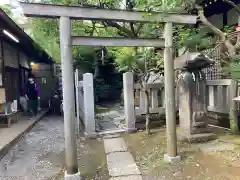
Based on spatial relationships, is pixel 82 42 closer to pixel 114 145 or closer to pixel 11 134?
pixel 114 145

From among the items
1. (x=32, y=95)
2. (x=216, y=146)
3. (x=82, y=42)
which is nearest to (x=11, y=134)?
(x=32, y=95)

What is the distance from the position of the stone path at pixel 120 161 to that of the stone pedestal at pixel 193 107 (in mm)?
1511

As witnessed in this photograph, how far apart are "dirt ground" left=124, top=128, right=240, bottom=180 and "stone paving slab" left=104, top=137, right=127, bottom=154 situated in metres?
0.26

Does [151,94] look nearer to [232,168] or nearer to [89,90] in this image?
[89,90]

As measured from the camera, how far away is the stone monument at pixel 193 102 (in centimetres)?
598

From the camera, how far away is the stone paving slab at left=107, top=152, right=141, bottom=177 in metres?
4.74

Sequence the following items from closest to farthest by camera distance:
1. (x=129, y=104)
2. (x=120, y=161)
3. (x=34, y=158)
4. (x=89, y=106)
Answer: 1. (x=120, y=161)
2. (x=34, y=158)
3. (x=89, y=106)
4. (x=129, y=104)

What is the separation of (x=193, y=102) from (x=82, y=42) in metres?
3.22

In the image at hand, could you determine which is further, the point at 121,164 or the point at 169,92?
the point at 121,164

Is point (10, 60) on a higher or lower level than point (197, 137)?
higher

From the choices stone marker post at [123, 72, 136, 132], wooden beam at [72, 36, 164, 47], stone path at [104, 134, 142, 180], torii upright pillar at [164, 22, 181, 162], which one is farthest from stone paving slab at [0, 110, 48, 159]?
torii upright pillar at [164, 22, 181, 162]

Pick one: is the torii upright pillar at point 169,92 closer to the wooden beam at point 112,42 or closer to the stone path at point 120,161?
the wooden beam at point 112,42

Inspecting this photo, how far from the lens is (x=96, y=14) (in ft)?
15.0

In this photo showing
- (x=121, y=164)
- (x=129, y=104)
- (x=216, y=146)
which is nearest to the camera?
(x=121, y=164)
